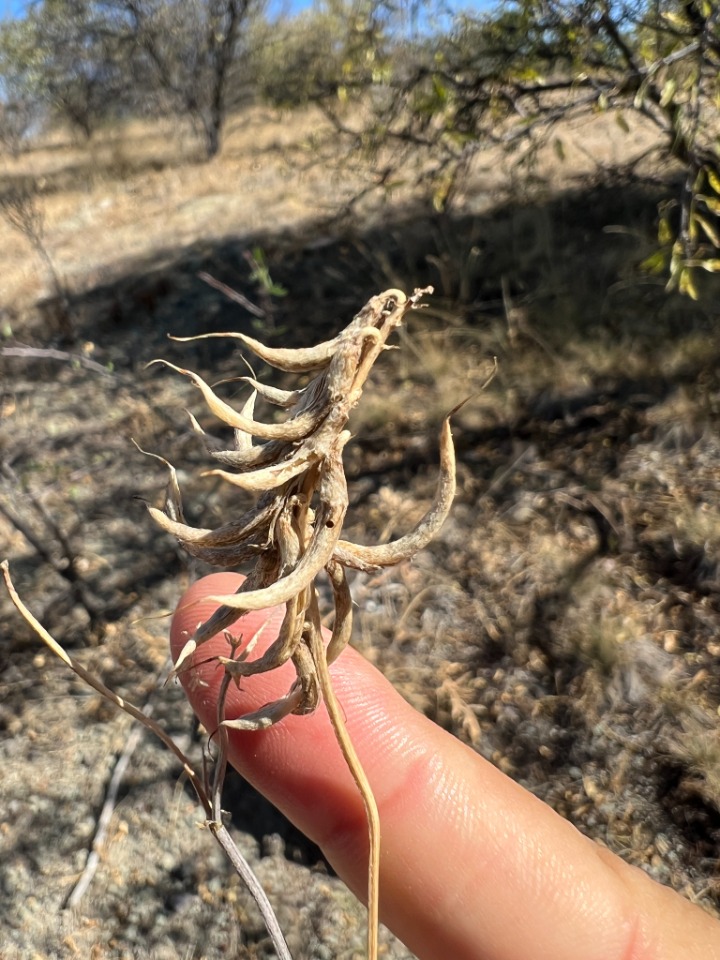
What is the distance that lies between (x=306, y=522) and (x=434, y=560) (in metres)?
1.89

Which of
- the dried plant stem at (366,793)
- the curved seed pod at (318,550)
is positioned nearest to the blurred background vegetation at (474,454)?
the curved seed pod at (318,550)

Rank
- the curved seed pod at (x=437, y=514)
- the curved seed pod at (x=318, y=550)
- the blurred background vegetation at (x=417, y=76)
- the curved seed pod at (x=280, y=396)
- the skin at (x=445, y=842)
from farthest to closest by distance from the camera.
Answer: the blurred background vegetation at (x=417, y=76), the skin at (x=445, y=842), the curved seed pod at (x=280, y=396), the curved seed pod at (x=437, y=514), the curved seed pod at (x=318, y=550)

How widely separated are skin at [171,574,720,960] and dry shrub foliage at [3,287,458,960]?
383 millimetres

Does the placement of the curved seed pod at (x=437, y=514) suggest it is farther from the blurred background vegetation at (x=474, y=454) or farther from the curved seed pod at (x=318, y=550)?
the blurred background vegetation at (x=474, y=454)

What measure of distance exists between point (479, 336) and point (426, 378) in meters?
0.40

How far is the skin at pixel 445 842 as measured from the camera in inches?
57.9

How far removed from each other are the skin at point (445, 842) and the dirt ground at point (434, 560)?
0.46m

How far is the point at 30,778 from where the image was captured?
2316mm

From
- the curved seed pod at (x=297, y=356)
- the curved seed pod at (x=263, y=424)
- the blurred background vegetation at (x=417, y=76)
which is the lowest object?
the curved seed pod at (x=263, y=424)

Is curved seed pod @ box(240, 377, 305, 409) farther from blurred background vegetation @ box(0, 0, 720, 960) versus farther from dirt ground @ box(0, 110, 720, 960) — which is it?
dirt ground @ box(0, 110, 720, 960)

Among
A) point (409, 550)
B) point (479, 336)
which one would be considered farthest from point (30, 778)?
point (479, 336)

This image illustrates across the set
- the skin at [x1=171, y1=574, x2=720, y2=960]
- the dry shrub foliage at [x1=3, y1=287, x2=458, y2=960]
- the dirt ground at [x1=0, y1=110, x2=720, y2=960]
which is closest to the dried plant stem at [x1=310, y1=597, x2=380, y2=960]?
the dry shrub foliage at [x1=3, y1=287, x2=458, y2=960]

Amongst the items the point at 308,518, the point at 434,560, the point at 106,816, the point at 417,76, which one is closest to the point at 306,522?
the point at 308,518

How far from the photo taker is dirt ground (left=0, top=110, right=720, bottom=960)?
2.03 m
